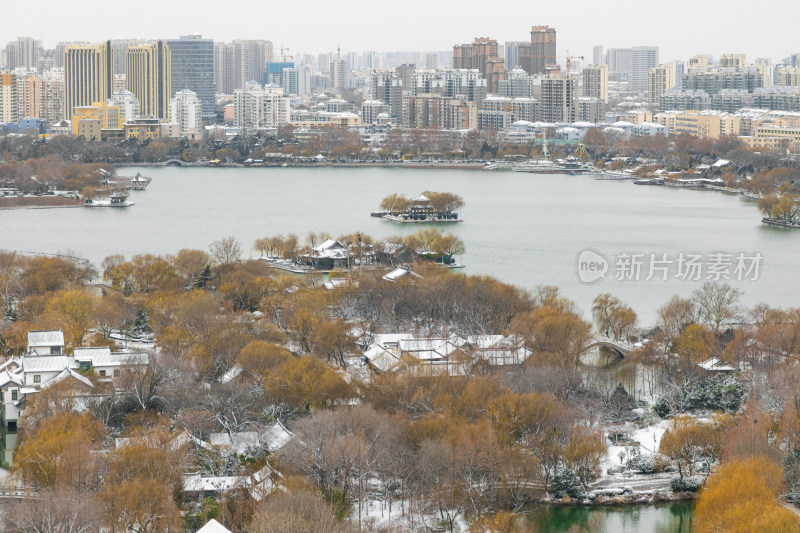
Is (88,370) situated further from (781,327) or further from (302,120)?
(302,120)

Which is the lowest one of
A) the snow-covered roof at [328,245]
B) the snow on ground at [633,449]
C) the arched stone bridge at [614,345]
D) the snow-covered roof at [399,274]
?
the snow on ground at [633,449]

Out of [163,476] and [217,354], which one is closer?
[163,476]

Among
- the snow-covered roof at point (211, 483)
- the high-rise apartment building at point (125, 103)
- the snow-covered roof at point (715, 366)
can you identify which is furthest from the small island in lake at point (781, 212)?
the high-rise apartment building at point (125, 103)

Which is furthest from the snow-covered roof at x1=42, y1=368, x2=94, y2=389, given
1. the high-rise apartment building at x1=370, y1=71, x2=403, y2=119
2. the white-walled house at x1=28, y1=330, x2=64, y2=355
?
the high-rise apartment building at x1=370, y1=71, x2=403, y2=119

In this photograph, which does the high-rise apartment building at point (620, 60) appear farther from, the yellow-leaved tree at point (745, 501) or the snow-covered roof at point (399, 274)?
the yellow-leaved tree at point (745, 501)

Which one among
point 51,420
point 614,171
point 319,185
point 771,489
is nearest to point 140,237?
point 319,185
